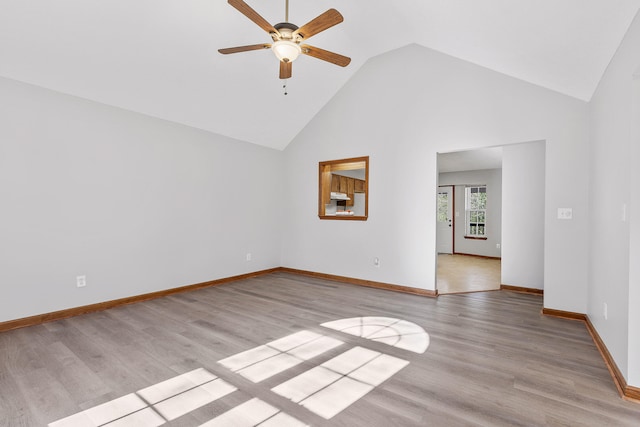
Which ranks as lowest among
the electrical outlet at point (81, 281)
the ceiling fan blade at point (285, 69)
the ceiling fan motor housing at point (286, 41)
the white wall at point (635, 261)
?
the electrical outlet at point (81, 281)

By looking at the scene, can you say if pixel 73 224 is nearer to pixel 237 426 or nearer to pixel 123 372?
pixel 123 372

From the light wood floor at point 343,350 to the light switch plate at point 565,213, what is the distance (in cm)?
115

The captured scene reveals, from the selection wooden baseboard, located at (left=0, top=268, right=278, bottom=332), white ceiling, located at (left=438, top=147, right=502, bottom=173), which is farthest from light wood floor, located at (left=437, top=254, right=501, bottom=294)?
wooden baseboard, located at (left=0, top=268, right=278, bottom=332)

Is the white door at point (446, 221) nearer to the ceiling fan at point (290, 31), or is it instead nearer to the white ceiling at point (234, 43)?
the white ceiling at point (234, 43)

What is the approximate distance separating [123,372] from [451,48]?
15.6 ft

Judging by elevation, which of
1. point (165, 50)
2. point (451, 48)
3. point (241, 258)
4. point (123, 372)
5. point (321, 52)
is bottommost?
point (123, 372)

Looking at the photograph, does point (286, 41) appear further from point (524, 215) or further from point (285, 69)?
point (524, 215)

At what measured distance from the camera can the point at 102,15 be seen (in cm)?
278

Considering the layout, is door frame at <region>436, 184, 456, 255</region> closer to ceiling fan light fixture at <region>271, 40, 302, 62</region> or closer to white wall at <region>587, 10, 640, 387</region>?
white wall at <region>587, 10, 640, 387</region>

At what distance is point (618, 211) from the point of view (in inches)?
86.6

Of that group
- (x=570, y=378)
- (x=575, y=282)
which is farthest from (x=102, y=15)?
(x=575, y=282)

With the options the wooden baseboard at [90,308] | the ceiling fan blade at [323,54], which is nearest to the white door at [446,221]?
the wooden baseboard at [90,308]

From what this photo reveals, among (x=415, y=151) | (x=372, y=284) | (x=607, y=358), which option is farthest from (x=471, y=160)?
(x=607, y=358)

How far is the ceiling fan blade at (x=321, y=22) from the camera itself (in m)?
2.24
